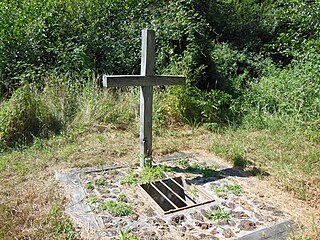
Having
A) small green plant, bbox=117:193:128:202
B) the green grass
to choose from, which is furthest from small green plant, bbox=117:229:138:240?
the green grass

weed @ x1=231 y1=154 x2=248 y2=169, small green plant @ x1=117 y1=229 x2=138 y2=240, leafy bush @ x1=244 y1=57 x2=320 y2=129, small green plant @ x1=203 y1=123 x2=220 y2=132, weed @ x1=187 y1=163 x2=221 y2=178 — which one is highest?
leafy bush @ x1=244 y1=57 x2=320 y2=129

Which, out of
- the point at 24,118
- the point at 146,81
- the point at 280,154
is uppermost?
the point at 146,81

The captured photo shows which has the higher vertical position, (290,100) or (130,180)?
(290,100)

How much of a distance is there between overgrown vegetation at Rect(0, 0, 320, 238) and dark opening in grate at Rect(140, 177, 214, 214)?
1.75 feet

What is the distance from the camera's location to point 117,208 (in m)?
3.10

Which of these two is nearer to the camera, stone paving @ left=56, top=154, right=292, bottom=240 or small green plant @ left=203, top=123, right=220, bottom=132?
stone paving @ left=56, top=154, right=292, bottom=240

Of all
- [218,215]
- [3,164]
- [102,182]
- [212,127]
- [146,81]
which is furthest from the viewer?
[212,127]

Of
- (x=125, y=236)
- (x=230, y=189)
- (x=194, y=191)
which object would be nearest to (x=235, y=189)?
(x=230, y=189)

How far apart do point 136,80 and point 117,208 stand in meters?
1.55

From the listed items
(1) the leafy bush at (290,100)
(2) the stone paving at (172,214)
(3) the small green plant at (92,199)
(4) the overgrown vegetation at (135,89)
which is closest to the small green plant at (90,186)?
(2) the stone paving at (172,214)

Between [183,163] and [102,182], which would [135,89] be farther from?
[102,182]

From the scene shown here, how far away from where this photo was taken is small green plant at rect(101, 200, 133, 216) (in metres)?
3.05

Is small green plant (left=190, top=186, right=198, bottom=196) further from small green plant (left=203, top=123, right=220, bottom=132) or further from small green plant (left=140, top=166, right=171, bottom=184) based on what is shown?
small green plant (left=203, top=123, right=220, bottom=132)

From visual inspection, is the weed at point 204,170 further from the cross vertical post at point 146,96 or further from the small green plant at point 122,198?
the small green plant at point 122,198
